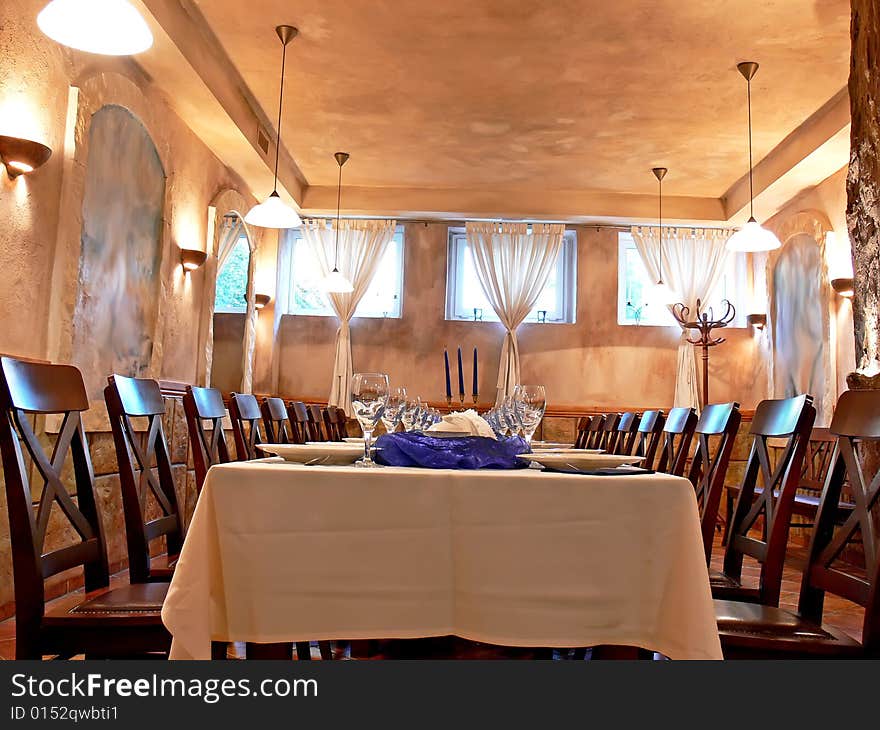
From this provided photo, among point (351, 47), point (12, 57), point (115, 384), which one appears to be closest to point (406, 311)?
point (351, 47)

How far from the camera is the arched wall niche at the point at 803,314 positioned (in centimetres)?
624

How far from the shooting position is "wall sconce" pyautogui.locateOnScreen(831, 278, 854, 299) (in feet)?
19.3

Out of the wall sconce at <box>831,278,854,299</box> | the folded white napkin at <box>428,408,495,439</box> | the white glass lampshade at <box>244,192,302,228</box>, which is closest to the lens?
the folded white napkin at <box>428,408,495,439</box>

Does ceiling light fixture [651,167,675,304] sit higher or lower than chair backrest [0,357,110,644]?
higher

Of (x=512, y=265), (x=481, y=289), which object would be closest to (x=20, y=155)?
(x=512, y=265)

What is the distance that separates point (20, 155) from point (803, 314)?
6201 mm

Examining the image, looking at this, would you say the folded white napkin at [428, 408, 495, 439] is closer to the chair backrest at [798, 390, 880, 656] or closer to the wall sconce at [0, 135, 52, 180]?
the chair backrest at [798, 390, 880, 656]

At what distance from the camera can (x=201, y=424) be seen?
229 cm

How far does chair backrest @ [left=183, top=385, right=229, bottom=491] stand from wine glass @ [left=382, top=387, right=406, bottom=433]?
68 centimetres

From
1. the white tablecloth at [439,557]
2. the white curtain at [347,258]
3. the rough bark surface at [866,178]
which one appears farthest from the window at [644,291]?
the white tablecloth at [439,557]

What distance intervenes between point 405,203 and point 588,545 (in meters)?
6.85

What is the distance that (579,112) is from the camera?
5.75 metres

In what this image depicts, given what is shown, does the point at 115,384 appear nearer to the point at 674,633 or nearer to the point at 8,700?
the point at 8,700

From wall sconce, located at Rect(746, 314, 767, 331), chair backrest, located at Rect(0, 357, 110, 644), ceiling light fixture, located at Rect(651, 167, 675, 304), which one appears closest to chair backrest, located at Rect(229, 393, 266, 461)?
chair backrest, located at Rect(0, 357, 110, 644)
